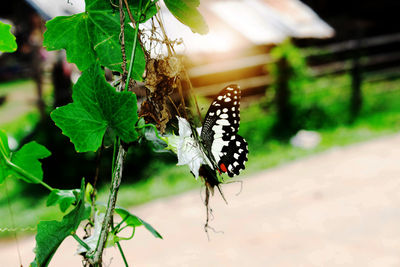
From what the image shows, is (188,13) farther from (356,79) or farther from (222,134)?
(356,79)

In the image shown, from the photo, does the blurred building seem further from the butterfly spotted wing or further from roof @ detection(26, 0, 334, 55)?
the butterfly spotted wing

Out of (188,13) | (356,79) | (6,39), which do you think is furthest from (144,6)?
(356,79)

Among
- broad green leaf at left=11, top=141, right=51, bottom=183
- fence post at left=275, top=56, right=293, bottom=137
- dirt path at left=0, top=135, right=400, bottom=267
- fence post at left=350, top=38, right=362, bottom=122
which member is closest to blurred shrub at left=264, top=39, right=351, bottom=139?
fence post at left=275, top=56, right=293, bottom=137

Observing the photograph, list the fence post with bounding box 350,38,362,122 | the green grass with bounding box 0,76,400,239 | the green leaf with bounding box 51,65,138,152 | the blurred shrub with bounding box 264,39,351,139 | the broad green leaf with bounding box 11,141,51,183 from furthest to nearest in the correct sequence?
1. the fence post with bounding box 350,38,362,122
2. the blurred shrub with bounding box 264,39,351,139
3. the green grass with bounding box 0,76,400,239
4. the broad green leaf with bounding box 11,141,51,183
5. the green leaf with bounding box 51,65,138,152

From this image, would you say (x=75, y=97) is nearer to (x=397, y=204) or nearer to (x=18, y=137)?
(x=397, y=204)

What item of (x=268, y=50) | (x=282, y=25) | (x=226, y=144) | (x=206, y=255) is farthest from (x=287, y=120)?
(x=226, y=144)

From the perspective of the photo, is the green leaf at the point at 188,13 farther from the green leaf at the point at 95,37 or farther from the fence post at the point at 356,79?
the fence post at the point at 356,79

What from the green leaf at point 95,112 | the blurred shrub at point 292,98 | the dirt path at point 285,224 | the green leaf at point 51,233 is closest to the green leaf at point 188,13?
the green leaf at point 95,112
